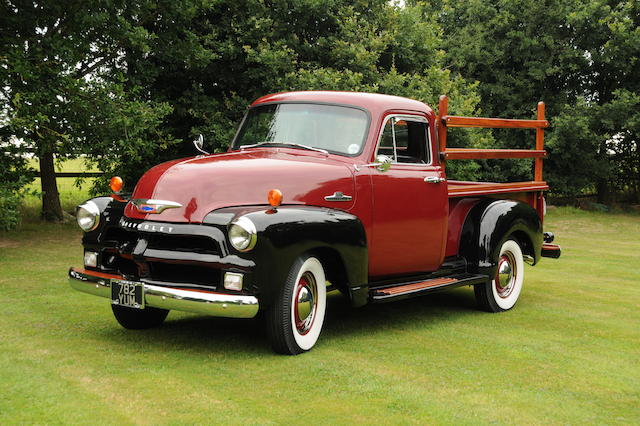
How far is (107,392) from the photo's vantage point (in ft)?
16.4

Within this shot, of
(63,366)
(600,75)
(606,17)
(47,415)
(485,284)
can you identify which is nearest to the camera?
(47,415)

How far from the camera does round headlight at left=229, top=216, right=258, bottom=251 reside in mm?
5621

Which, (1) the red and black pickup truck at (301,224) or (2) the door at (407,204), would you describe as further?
(2) the door at (407,204)

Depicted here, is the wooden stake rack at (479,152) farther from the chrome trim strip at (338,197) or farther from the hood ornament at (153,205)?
the hood ornament at (153,205)

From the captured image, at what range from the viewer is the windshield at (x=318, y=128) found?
23.3 feet

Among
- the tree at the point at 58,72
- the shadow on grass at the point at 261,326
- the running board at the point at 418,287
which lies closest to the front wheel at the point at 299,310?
the shadow on grass at the point at 261,326

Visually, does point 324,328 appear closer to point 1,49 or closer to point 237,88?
point 1,49

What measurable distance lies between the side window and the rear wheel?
2558 mm

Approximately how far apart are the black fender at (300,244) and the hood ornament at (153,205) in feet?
1.14

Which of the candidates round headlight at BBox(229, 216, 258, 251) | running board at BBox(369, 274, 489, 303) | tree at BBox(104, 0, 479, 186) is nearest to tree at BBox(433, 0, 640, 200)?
tree at BBox(104, 0, 479, 186)

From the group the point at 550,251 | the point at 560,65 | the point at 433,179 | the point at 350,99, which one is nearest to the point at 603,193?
the point at 560,65

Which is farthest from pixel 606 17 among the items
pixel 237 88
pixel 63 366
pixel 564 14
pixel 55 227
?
pixel 63 366

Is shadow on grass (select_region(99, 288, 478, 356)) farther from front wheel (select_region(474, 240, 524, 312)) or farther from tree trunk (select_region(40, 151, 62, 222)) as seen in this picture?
tree trunk (select_region(40, 151, 62, 222))

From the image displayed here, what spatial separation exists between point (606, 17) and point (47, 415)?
2260 cm
